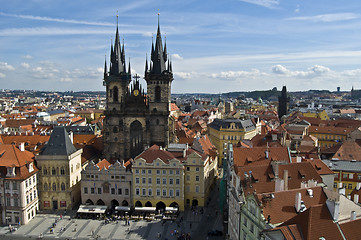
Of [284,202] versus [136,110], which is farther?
[136,110]

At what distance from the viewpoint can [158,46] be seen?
93.0 metres

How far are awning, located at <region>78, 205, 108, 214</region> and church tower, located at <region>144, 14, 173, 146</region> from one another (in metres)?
26.7

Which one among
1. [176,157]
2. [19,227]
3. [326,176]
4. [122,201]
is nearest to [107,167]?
[122,201]

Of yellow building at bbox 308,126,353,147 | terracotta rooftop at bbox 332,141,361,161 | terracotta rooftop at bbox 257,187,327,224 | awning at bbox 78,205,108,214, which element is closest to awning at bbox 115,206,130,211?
awning at bbox 78,205,108,214

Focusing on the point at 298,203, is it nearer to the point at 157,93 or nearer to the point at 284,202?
the point at 284,202

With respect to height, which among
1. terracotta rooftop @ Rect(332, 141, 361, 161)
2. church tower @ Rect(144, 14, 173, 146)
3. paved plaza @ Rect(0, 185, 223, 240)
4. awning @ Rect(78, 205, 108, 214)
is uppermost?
church tower @ Rect(144, 14, 173, 146)

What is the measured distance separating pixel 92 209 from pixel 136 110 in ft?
102

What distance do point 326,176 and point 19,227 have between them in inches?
2251

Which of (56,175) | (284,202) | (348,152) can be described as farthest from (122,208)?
(348,152)

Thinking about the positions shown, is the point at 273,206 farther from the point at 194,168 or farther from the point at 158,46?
the point at 158,46

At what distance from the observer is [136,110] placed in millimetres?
91250

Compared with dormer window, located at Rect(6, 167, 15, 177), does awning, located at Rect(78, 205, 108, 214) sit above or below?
below

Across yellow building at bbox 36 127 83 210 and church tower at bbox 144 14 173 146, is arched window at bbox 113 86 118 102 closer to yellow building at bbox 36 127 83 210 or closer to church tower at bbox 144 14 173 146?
church tower at bbox 144 14 173 146

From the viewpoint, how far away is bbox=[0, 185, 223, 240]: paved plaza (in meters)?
60.3
